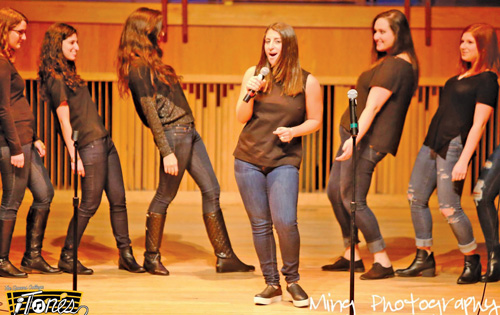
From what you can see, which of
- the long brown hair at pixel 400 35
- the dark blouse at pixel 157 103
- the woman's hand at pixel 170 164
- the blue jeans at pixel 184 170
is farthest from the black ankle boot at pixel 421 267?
the dark blouse at pixel 157 103

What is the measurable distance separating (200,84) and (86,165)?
2.53 m

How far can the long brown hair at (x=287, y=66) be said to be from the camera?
130 inches

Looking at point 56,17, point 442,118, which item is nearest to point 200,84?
point 56,17

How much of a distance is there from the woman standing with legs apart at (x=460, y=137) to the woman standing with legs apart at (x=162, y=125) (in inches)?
45.0

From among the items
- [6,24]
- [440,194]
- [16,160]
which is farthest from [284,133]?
[6,24]

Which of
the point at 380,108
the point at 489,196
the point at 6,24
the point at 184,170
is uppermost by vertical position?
the point at 6,24

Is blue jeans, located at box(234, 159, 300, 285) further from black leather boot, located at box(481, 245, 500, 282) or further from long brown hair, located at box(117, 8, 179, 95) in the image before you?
black leather boot, located at box(481, 245, 500, 282)

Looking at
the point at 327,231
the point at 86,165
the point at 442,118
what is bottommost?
the point at 327,231

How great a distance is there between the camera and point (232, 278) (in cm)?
392

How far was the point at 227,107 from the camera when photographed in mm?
6371

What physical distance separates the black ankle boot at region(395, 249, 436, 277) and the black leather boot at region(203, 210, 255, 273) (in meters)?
0.89

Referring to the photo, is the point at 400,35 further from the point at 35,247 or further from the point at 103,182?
the point at 35,247

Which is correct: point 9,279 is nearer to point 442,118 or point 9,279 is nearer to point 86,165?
point 86,165

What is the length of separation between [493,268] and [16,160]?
2.72 meters
